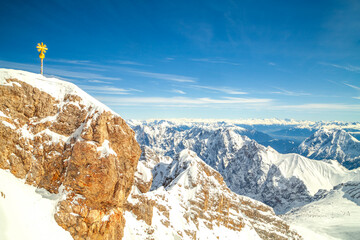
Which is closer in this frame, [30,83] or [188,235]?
[30,83]

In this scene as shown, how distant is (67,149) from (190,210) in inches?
2852

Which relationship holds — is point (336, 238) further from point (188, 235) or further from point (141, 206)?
point (141, 206)

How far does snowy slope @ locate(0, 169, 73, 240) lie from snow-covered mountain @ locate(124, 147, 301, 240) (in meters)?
21.4

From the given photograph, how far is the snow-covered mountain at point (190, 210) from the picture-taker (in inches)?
2197

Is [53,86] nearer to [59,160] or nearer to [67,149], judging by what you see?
[67,149]

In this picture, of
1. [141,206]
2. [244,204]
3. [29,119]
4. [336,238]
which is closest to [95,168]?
[29,119]

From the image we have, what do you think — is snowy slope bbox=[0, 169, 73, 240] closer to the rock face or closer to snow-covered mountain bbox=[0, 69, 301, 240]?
snow-covered mountain bbox=[0, 69, 301, 240]

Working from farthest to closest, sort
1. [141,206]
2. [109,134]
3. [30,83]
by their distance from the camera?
1. [141,206]
2. [109,134]
3. [30,83]

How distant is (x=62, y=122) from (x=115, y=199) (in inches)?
598

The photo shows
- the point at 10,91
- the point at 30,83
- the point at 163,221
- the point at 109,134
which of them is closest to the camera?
the point at 10,91

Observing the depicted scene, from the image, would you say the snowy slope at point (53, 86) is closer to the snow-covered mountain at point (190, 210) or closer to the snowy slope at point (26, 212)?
the snowy slope at point (26, 212)

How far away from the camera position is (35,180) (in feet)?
95.7

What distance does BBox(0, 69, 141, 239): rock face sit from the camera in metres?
28.3

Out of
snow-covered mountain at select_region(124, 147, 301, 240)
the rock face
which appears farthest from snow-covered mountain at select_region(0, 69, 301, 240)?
snow-covered mountain at select_region(124, 147, 301, 240)
